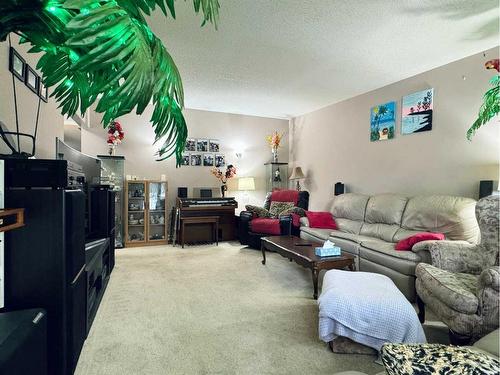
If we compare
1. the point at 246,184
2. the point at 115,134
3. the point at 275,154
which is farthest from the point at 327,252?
the point at 115,134

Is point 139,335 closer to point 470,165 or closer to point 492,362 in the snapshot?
point 492,362

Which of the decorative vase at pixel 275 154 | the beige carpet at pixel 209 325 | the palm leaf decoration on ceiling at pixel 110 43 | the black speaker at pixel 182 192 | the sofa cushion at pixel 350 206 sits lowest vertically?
the beige carpet at pixel 209 325

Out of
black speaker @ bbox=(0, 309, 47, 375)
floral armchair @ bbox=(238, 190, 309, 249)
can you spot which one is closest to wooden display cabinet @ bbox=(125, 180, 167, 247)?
floral armchair @ bbox=(238, 190, 309, 249)

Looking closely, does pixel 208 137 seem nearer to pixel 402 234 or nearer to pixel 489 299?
pixel 402 234

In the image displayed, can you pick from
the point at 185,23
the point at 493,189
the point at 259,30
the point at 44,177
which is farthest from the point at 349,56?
the point at 44,177

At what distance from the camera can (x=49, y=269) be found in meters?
1.25

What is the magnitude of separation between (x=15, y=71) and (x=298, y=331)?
8.35 feet

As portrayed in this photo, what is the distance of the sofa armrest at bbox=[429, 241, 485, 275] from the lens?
83.5 inches

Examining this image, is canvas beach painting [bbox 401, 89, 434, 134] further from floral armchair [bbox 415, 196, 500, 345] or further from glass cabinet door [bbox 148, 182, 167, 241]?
glass cabinet door [bbox 148, 182, 167, 241]

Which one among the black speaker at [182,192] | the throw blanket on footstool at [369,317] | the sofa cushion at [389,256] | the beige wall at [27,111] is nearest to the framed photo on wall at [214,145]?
the black speaker at [182,192]

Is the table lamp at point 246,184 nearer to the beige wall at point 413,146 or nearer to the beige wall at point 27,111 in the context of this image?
the beige wall at point 413,146

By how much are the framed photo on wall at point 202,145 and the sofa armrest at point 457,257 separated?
14.0ft

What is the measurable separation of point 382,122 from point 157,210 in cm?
401

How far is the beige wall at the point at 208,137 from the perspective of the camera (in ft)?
16.5
